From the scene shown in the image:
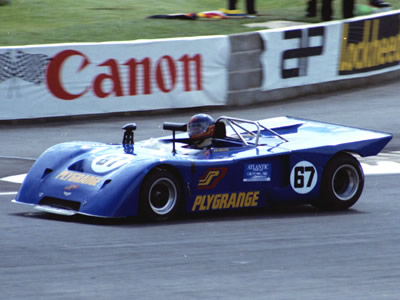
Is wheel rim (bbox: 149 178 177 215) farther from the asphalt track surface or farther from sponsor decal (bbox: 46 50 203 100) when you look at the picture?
sponsor decal (bbox: 46 50 203 100)

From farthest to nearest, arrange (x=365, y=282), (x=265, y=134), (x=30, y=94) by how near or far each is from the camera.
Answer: (x=30, y=94), (x=265, y=134), (x=365, y=282)

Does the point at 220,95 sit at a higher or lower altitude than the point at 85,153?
lower

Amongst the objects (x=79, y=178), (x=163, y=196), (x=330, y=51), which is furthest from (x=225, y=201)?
(x=330, y=51)

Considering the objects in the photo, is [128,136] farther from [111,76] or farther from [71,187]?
[111,76]

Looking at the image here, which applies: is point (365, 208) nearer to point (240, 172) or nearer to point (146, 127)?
point (240, 172)

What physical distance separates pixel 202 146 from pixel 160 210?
1.09 metres

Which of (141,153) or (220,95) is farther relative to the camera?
(220,95)

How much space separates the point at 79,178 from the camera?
857cm

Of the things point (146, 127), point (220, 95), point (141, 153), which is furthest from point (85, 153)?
point (220, 95)

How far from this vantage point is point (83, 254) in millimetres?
7316

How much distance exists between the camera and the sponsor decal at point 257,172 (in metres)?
8.99

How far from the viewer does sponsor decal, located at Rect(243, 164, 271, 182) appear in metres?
8.99

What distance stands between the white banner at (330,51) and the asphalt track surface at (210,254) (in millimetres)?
7121

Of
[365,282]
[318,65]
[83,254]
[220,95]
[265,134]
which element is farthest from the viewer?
[318,65]
